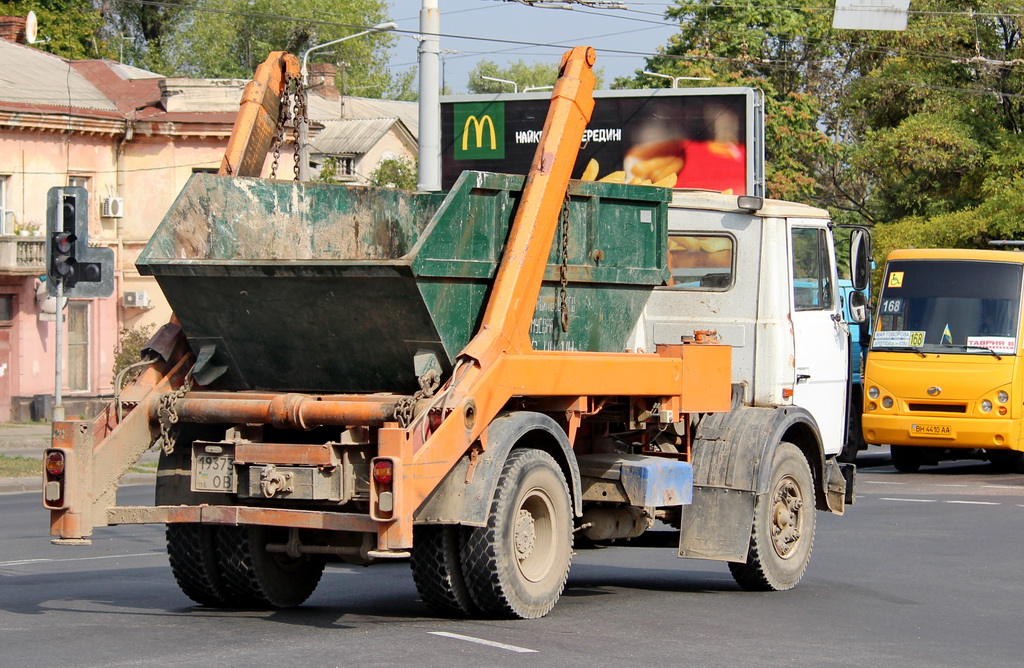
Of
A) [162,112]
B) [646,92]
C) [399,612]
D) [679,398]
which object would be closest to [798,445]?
[679,398]

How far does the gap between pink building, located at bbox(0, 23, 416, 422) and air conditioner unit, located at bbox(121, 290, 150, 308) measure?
4 centimetres

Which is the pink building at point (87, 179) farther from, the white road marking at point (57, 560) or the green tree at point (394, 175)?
the white road marking at point (57, 560)

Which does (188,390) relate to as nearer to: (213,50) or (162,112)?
(162,112)

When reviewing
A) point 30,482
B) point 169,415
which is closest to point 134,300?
point 30,482

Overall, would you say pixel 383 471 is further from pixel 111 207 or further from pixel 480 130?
pixel 111 207

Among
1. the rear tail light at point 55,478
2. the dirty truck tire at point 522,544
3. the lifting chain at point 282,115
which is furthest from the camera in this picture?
the lifting chain at point 282,115

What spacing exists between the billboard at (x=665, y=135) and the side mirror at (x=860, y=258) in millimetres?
5192

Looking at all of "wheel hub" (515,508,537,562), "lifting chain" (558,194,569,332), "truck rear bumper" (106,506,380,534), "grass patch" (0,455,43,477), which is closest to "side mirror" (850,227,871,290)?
"lifting chain" (558,194,569,332)

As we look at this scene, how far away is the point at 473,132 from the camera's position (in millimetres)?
20578

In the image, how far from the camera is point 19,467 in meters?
22.2

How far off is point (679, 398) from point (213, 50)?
209ft

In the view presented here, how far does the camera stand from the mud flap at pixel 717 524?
396 inches

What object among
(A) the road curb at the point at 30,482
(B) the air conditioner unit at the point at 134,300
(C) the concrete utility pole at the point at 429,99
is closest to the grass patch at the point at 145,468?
(A) the road curb at the point at 30,482

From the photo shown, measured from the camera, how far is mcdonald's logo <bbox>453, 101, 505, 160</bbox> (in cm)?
2003
